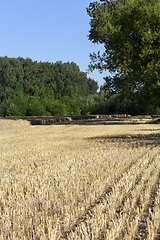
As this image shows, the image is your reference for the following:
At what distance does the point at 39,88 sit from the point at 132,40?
37.8 m

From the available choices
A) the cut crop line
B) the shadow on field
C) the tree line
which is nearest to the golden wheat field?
the cut crop line

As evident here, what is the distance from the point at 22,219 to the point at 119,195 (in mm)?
1266

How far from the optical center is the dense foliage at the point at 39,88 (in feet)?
129

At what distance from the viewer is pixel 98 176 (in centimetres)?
390

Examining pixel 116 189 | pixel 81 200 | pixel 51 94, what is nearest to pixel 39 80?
pixel 51 94

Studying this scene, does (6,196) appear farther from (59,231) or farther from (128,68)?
(128,68)

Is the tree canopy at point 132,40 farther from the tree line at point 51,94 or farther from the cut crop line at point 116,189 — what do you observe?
the cut crop line at point 116,189

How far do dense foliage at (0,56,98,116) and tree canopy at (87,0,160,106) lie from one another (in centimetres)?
2018

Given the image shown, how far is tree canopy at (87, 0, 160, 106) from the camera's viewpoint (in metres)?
17.0

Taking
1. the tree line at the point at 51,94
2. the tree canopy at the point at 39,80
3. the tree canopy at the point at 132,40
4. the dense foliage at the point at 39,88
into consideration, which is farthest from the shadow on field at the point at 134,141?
the tree canopy at the point at 39,80

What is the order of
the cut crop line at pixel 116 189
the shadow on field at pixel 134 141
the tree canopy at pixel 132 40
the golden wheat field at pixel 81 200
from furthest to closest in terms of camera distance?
the tree canopy at pixel 132 40, the shadow on field at pixel 134 141, the cut crop line at pixel 116 189, the golden wheat field at pixel 81 200

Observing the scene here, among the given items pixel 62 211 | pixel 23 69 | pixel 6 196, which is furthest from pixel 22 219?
pixel 23 69

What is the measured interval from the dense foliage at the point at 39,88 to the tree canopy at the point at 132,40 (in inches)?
795

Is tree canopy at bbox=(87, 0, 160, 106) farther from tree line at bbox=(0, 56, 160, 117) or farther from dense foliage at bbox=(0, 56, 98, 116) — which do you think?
dense foliage at bbox=(0, 56, 98, 116)
